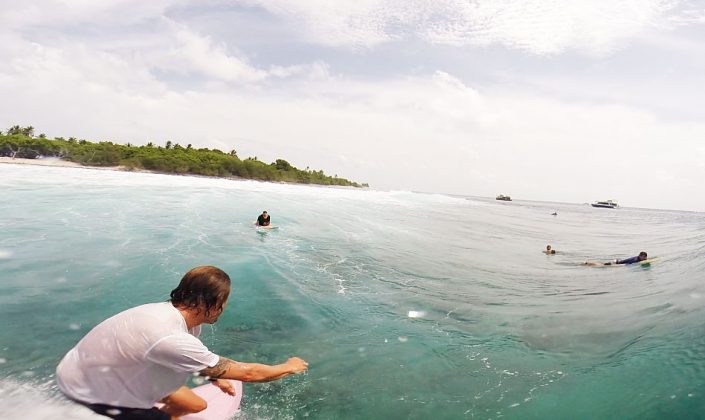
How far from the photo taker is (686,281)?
41.4 ft

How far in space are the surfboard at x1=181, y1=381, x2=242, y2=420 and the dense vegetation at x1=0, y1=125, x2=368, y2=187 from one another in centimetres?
8748

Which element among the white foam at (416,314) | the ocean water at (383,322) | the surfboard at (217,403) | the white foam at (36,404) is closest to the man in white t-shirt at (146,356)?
the white foam at (36,404)

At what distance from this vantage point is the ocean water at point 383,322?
17.9 ft

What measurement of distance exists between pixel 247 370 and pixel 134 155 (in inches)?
3795

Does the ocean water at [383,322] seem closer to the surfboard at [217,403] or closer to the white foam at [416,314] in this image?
the white foam at [416,314]

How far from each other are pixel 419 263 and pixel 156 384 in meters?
14.0

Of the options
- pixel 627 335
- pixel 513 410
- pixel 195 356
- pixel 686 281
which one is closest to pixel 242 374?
pixel 195 356

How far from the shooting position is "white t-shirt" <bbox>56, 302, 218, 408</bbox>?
306 cm

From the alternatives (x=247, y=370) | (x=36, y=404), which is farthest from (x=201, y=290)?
(x=36, y=404)

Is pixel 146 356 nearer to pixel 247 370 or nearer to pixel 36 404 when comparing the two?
pixel 247 370

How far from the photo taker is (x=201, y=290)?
11.0 ft

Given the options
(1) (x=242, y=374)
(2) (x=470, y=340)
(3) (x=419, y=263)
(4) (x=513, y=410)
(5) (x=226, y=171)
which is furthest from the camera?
(5) (x=226, y=171)

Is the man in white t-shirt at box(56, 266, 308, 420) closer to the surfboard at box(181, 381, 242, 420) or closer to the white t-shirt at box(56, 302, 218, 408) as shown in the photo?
the white t-shirt at box(56, 302, 218, 408)

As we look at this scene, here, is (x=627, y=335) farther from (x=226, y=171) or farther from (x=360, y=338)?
(x=226, y=171)
